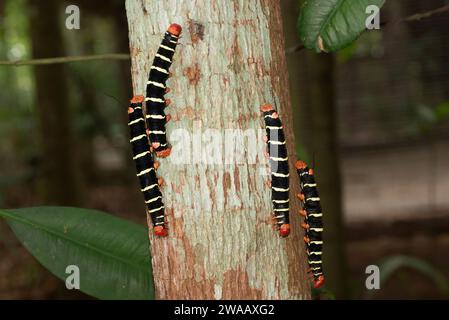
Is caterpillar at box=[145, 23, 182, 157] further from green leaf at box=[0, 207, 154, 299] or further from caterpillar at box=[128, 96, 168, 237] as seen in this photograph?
green leaf at box=[0, 207, 154, 299]

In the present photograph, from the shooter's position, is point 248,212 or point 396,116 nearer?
point 248,212

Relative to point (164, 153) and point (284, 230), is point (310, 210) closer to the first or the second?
point (284, 230)

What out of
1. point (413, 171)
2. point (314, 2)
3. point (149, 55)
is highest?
point (314, 2)

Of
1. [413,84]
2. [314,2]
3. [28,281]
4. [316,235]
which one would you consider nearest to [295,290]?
[316,235]

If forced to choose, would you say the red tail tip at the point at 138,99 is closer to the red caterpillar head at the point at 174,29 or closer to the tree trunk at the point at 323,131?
the red caterpillar head at the point at 174,29

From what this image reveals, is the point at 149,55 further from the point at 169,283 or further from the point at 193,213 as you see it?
→ the point at 169,283
